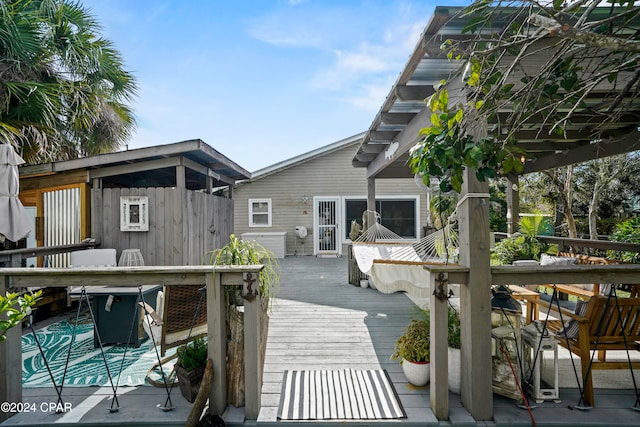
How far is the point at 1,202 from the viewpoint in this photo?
3572mm

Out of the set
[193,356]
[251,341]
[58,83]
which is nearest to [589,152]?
[251,341]


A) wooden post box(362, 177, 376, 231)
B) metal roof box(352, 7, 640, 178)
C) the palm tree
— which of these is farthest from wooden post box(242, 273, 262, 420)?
the palm tree

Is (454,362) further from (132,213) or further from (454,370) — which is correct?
(132,213)

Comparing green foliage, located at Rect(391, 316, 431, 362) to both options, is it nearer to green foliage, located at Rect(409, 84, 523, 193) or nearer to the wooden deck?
the wooden deck

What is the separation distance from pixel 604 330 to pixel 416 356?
1.34 metres

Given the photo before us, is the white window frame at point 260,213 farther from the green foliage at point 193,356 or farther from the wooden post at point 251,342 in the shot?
the wooden post at point 251,342

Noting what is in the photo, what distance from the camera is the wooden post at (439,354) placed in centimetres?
205

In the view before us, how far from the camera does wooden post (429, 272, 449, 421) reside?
2.05 meters

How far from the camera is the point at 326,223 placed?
10.0 m

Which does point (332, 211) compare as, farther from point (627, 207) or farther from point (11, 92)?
point (627, 207)

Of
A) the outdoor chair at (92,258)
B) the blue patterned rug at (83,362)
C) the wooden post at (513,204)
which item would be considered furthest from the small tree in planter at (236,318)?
the wooden post at (513,204)

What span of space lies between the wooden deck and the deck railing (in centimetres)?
18

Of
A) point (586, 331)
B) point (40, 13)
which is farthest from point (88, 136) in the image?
point (586, 331)

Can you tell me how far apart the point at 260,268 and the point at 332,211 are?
794cm
